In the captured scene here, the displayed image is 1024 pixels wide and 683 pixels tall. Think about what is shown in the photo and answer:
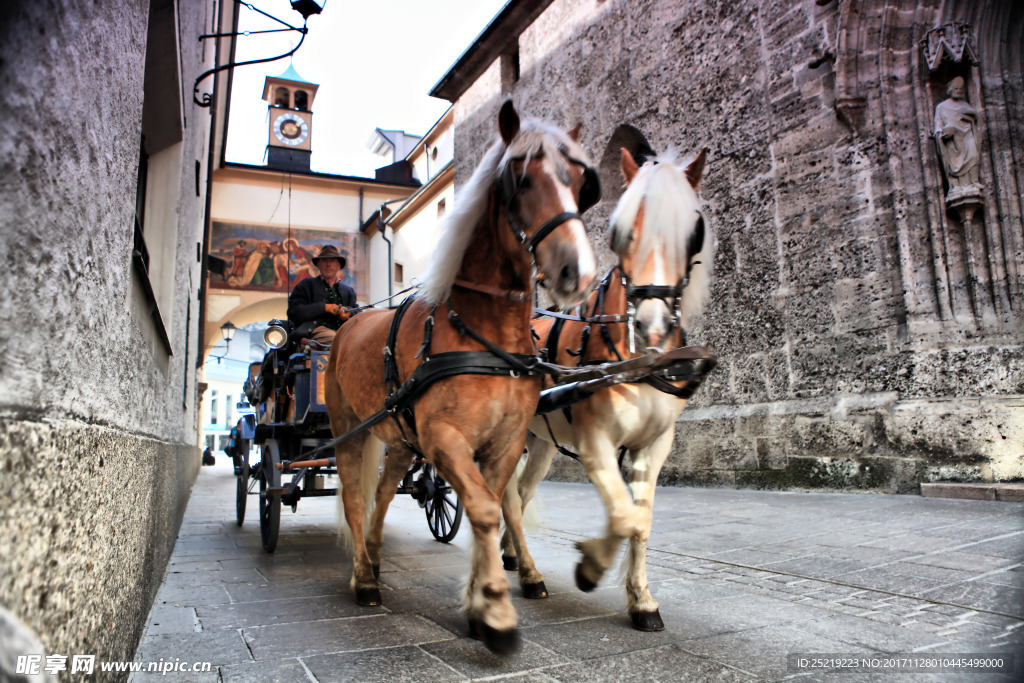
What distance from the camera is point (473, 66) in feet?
48.5

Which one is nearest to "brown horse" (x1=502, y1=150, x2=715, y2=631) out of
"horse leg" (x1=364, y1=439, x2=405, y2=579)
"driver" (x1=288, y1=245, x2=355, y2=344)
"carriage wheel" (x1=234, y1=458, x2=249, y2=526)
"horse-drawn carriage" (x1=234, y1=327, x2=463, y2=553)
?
"horse leg" (x1=364, y1=439, x2=405, y2=579)

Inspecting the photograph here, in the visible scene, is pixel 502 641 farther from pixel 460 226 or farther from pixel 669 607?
pixel 460 226

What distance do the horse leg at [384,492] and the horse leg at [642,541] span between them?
4.10 feet

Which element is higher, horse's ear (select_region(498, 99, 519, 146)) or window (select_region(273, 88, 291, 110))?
window (select_region(273, 88, 291, 110))

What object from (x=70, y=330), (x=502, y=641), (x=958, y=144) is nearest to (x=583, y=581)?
(x=502, y=641)

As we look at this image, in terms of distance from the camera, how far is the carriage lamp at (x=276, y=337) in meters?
5.07

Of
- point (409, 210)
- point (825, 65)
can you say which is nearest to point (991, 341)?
point (825, 65)

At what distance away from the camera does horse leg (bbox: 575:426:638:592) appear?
2.45 m

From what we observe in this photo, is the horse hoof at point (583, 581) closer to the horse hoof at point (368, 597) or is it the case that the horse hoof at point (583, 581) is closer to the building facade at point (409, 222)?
the horse hoof at point (368, 597)

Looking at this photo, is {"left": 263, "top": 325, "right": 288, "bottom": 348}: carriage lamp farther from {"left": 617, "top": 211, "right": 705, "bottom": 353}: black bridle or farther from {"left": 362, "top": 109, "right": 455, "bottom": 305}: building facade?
{"left": 362, "top": 109, "right": 455, "bottom": 305}: building facade

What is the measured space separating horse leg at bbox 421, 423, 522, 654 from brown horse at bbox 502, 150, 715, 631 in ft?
1.50

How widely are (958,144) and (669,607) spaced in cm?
558

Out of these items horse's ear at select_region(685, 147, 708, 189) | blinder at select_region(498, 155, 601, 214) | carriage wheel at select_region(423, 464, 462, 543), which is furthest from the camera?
carriage wheel at select_region(423, 464, 462, 543)

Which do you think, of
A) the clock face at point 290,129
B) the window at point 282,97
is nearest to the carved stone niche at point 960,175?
the clock face at point 290,129
